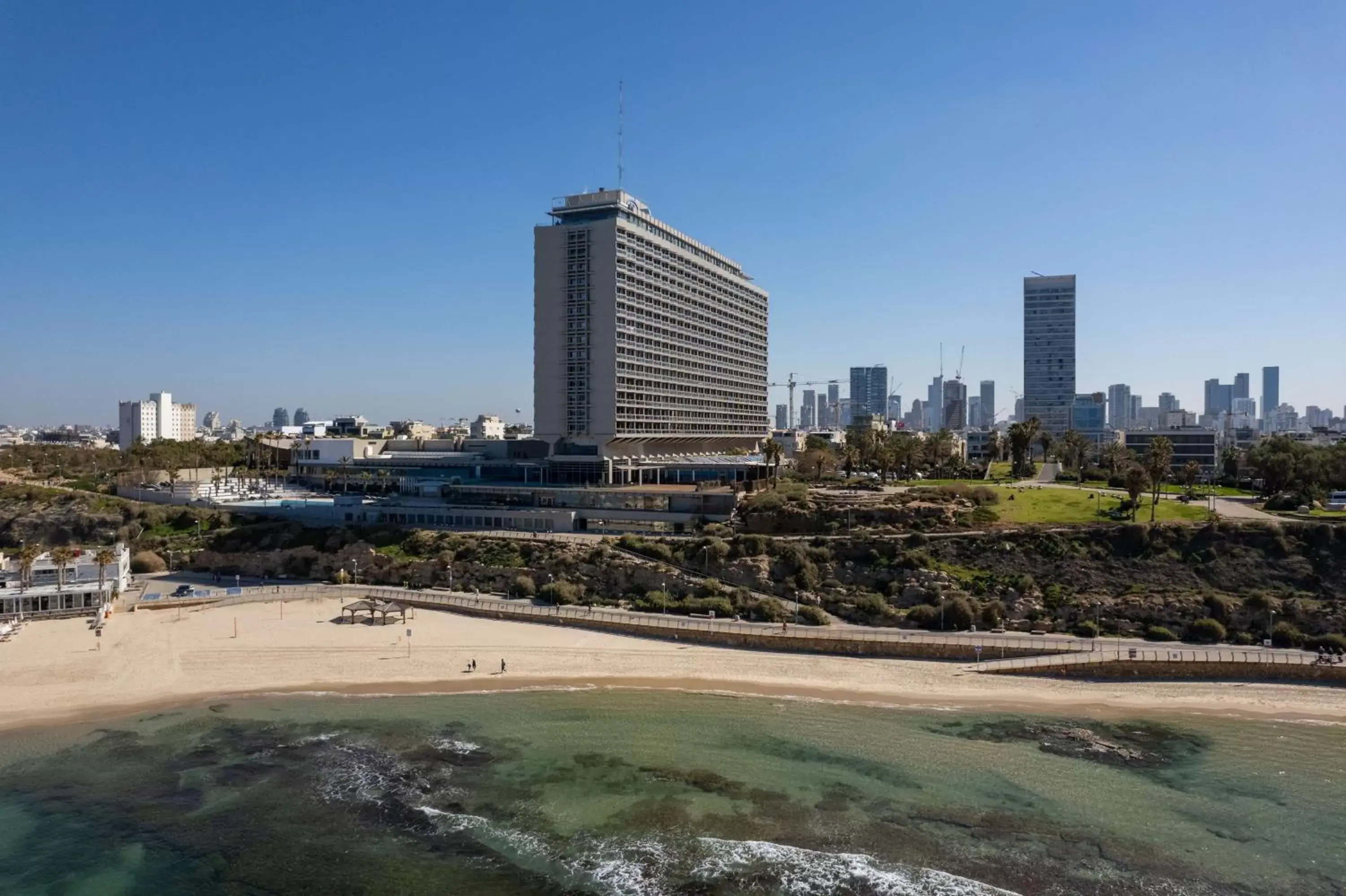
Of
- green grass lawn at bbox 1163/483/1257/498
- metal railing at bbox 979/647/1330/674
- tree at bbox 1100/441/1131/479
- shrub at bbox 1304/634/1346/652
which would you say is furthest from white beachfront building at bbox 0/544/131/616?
tree at bbox 1100/441/1131/479

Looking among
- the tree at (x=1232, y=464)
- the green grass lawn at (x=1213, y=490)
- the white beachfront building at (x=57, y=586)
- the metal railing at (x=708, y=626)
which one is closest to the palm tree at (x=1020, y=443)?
the green grass lawn at (x=1213, y=490)

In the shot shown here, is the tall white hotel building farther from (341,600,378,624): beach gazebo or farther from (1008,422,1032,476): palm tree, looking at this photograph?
(1008,422,1032,476): palm tree

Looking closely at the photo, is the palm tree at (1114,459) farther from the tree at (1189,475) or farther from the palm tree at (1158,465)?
the palm tree at (1158,465)

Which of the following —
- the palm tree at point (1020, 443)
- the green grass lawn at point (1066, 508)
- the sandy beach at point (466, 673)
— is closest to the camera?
the sandy beach at point (466, 673)

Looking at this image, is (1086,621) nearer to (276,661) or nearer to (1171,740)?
(1171,740)

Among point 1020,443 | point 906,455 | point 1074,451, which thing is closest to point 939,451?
point 1020,443
